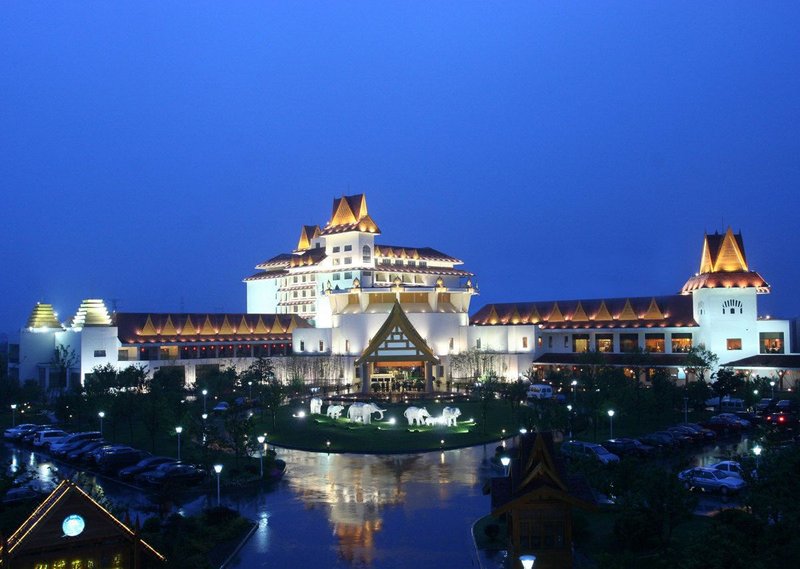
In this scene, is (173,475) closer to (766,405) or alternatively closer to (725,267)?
(766,405)

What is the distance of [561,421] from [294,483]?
1021 cm

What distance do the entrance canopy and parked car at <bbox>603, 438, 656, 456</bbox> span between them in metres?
21.9

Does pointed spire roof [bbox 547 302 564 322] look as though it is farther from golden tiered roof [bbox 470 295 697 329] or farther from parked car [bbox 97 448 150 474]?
parked car [bbox 97 448 150 474]

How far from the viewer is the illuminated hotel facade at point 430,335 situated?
50938 mm

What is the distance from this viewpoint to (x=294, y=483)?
80.8 ft

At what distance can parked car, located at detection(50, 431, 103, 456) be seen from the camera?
30.5 meters

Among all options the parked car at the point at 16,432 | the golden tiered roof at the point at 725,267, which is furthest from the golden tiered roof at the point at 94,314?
the golden tiered roof at the point at 725,267

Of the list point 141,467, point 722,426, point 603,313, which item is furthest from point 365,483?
point 603,313

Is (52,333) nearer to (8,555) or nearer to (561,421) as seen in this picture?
(561,421)

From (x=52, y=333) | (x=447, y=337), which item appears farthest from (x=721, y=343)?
(x=52, y=333)

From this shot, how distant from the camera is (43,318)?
5562cm

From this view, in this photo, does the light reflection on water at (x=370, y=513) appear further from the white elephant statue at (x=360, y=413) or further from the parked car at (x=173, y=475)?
the white elephant statue at (x=360, y=413)

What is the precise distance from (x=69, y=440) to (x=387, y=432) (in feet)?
Answer: 44.3

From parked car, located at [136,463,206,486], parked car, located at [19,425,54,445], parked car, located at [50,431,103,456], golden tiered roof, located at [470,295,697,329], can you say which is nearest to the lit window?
golden tiered roof, located at [470,295,697,329]
